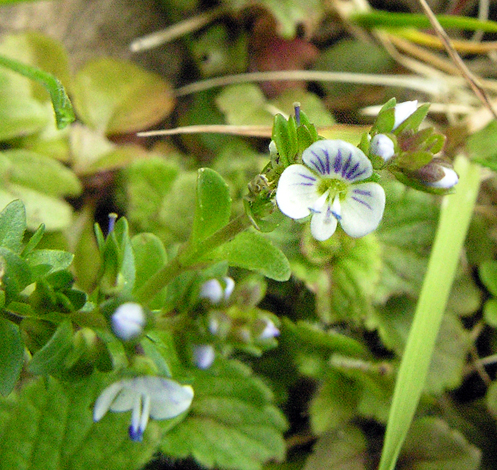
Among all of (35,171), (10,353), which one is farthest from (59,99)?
(35,171)

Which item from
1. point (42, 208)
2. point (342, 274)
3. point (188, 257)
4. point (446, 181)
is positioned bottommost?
point (342, 274)

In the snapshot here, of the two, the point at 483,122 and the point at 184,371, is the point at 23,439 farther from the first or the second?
the point at 483,122

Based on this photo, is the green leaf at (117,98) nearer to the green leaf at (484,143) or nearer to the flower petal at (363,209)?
the green leaf at (484,143)

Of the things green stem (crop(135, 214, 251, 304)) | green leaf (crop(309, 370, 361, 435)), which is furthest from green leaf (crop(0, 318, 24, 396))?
green leaf (crop(309, 370, 361, 435))

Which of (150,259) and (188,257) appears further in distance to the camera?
(150,259)

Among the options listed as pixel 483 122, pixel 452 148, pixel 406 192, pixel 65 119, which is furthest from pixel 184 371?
pixel 483 122

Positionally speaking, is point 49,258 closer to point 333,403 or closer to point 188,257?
point 188,257
